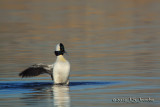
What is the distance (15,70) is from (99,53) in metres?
4.07

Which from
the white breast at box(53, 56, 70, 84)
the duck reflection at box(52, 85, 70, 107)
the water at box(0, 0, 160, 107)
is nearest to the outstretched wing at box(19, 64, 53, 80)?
the water at box(0, 0, 160, 107)

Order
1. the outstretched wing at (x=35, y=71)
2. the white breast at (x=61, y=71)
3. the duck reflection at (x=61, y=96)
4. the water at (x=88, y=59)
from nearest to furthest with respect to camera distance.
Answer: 1. the duck reflection at (x=61, y=96)
2. the water at (x=88, y=59)
3. the white breast at (x=61, y=71)
4. the outstretched wing at (x=35, y=71)

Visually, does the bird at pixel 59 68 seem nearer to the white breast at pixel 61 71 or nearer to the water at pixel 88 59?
the white breast at pixel 61 71

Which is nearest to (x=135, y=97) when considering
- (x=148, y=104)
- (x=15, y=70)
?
(x=148, y=104)

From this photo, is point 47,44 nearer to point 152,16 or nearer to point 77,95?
point 77,95

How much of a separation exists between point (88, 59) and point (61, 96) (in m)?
6.19

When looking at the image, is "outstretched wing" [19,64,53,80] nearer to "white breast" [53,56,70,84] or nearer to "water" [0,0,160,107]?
"water" [0,0,160,107]

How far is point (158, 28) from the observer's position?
1150 inches

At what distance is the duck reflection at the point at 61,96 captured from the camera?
39.9ft

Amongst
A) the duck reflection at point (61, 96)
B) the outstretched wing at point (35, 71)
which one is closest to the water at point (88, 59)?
the duck reflection at point (61, 96)

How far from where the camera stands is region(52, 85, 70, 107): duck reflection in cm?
1215

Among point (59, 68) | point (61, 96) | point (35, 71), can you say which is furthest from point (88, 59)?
point (61, 96)

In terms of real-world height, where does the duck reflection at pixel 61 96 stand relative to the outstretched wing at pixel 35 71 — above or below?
below

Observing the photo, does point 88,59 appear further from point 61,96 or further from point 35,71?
point 61,96
